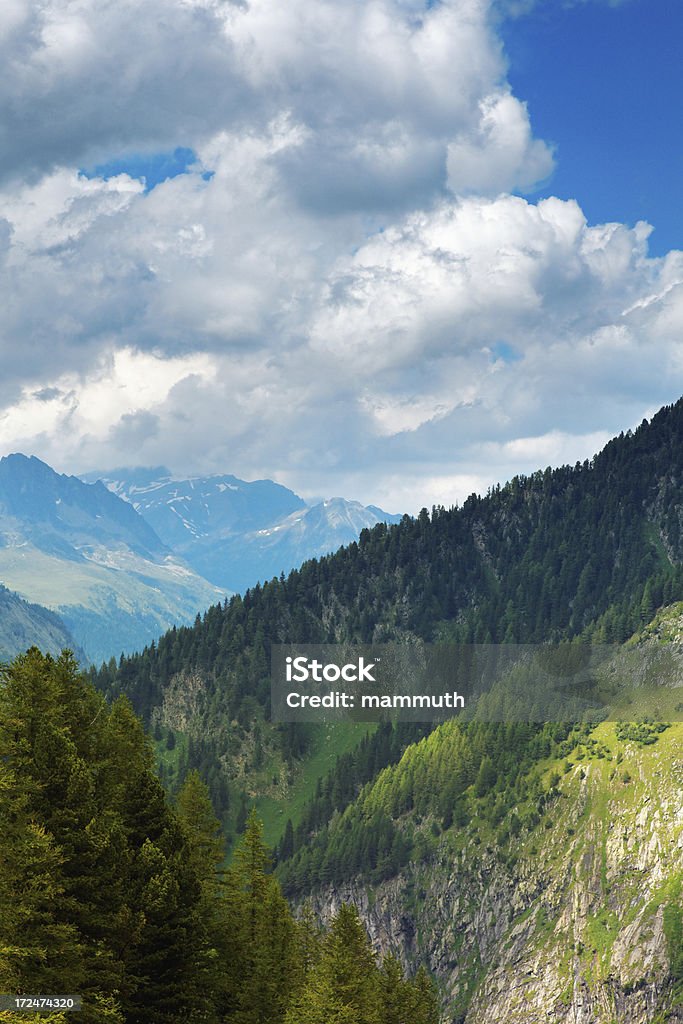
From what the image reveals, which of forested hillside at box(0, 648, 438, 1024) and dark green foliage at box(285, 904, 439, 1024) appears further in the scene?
dark green foliage at box(285, 904, 439, 1024)

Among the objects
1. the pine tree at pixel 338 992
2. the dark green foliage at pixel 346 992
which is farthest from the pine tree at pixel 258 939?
the pine tree at pixel 338 992

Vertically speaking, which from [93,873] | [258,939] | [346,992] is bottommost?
[346,992]

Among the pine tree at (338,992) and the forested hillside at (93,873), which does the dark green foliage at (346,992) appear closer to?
the pine tree at (338,992)

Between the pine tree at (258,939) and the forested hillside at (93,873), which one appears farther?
the pine tree at (258,939)

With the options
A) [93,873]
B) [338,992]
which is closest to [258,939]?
[338,992]

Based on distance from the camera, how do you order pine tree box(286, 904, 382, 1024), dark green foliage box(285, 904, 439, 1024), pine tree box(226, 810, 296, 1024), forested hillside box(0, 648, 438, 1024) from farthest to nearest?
pine tree box(226, 810, 296, 1024) → dark green foliage box(285, 904, 439, 1024) → pine tree box(286, 904, 382, 1024) → forested hillside box(0, 648, 438, 1024)

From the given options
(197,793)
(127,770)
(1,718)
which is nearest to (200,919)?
(127,770)

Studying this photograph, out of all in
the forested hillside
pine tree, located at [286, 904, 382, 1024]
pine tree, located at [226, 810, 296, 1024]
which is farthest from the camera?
pine tree, located at [226, 810, 296, 1024]

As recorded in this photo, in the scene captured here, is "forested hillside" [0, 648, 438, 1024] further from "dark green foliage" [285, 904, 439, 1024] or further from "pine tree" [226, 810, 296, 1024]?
"pine tree" [226, 810, 296, 1024]

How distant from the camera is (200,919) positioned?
54219 mm

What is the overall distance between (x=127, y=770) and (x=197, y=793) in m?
27.6

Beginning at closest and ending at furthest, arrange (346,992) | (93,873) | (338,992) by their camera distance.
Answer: (93,873)
(338,992)
(346,992)

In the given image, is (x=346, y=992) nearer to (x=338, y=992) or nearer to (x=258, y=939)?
(x=338, y=992)

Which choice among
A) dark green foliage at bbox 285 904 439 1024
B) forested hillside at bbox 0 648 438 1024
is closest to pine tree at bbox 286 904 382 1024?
dark green foliage at bbox 285 904 439 1024
